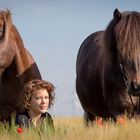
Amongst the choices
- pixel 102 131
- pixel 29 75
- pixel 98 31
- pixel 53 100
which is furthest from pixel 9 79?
pixel 98 31

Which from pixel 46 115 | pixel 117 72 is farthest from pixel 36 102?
pixel 117 72

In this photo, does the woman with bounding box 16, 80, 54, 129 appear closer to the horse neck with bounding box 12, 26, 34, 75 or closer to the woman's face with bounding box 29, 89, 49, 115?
the woman's face with bounding box 29, 89, 49, 115

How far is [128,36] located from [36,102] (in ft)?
8.97

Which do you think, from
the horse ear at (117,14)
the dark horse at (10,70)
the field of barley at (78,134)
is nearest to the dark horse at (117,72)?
the horse ear at (117,14)

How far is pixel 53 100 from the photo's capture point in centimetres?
498

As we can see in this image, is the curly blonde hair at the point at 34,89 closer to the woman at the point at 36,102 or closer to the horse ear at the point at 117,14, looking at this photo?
the woman at the point at 36,102

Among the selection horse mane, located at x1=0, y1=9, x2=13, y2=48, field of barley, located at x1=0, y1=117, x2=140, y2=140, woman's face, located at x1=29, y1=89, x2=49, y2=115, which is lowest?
field of barley, located at x1=0, y1=117, x2=140, y2=140

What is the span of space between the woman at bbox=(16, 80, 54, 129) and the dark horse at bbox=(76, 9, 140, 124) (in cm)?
208

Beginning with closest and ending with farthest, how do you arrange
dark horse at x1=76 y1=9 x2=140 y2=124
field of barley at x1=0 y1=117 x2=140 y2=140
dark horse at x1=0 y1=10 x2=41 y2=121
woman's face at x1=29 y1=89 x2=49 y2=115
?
field of barley at x1=0 y1=117 x2=140 y2=140 → woman's face at x1=29 y1=89 x2=49 y2=115 → dark horse at x1=76 y1=9 x2=140 y2=124 → dark horse at x1=0 y1=10 x2=41 y2=121

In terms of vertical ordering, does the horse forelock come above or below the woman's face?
above

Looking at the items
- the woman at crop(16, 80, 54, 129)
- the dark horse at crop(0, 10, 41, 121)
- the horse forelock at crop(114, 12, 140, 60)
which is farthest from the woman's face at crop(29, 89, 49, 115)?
the horse forelock at crop(114, 12, 140, 60)

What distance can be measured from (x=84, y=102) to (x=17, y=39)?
2.94 m

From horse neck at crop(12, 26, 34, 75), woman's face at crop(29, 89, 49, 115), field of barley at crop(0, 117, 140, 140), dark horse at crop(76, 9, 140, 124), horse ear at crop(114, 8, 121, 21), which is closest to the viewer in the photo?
field of barley at crop(0, 117, 140, 140)

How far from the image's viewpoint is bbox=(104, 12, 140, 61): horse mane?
6.99 metres
